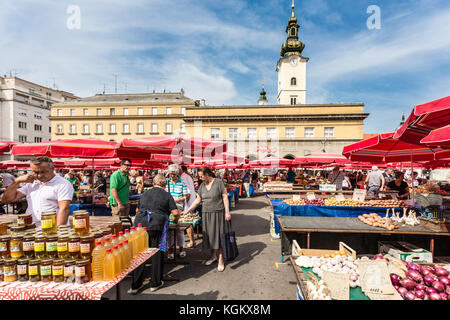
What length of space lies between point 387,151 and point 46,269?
7922mm

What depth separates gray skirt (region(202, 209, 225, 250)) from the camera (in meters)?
4.75

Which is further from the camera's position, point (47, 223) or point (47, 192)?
point (47, 192)

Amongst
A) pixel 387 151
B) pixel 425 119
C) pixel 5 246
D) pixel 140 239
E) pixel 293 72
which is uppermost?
pixel 293 72

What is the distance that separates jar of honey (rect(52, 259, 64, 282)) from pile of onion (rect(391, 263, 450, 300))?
3.77 metres

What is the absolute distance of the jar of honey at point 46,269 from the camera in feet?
7.41

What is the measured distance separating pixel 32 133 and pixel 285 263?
237ft

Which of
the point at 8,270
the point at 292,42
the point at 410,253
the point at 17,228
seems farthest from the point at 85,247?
the point at 292,42

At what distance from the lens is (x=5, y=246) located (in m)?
2.34

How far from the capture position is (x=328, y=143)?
36125 millimetres

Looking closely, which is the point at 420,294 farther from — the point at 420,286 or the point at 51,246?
the point at 51,246

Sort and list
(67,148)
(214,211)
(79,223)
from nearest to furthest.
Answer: (79,223) → (214,211) → (67,148)

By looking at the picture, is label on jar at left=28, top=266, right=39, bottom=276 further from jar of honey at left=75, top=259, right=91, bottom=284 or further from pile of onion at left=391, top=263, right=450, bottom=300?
pile of onion at left=391, top=263, right=450, bottom=300
